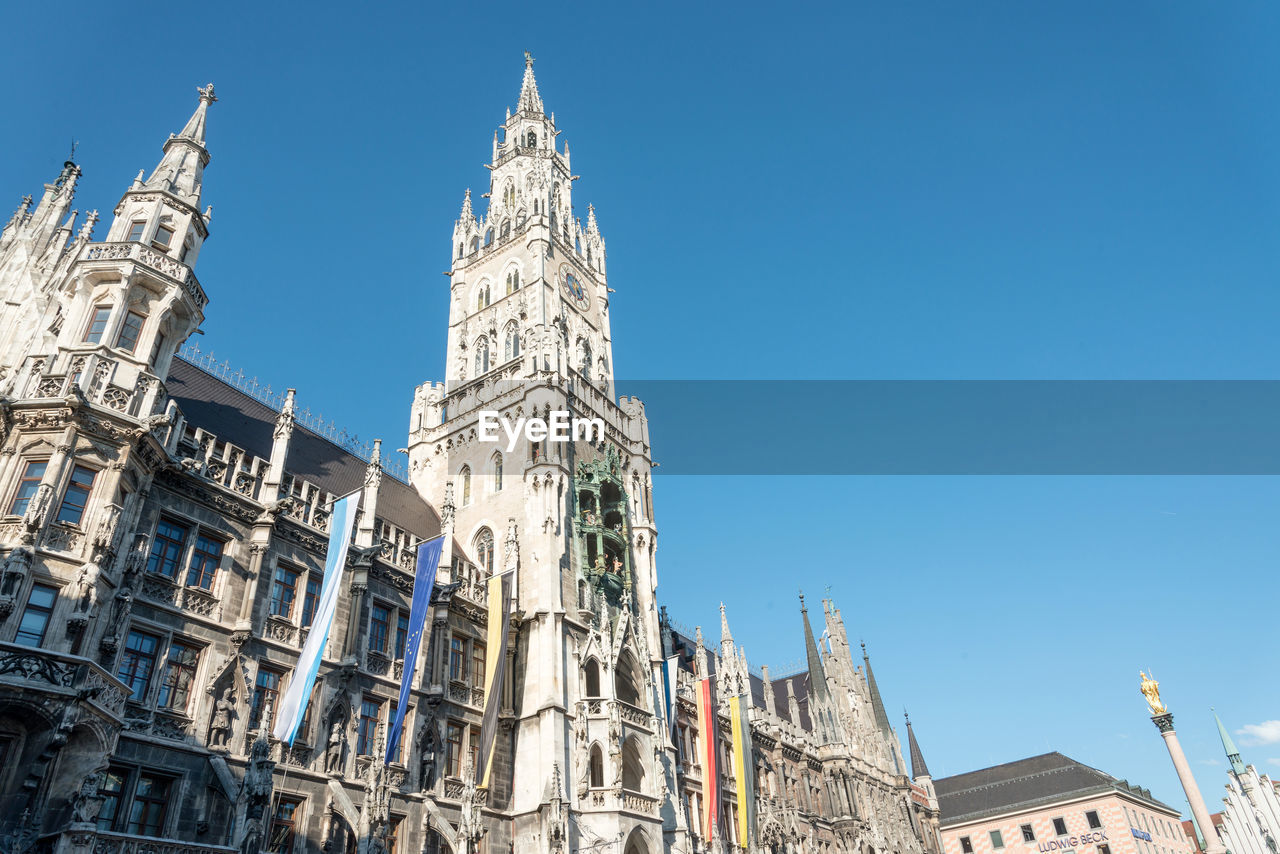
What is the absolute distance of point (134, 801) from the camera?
21406mm

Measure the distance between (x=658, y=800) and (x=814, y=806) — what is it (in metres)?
23.3

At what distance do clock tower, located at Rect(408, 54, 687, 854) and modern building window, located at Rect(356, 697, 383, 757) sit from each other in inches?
207

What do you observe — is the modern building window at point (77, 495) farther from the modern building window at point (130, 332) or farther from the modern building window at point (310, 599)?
the modern building window at point (310, 599)

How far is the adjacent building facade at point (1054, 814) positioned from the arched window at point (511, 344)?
64.8 m

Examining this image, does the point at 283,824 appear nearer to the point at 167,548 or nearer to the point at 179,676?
the point at 179,676

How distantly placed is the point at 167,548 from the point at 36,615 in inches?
171

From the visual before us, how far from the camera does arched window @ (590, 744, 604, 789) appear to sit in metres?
33.6

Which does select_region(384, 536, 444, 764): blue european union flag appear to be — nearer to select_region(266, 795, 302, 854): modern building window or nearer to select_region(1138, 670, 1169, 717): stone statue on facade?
select_region(266, 795, 302, 854): modern building window

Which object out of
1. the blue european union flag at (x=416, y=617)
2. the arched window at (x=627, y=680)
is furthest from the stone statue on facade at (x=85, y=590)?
the arched window at (x=627, y=680)

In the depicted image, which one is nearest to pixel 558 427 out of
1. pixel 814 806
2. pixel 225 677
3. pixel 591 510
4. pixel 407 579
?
pixel 591 510

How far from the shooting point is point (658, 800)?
3453 centimetres

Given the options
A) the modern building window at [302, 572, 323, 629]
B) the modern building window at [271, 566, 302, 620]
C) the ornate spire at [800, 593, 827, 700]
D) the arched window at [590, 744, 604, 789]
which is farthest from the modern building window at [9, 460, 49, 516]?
the ornate spire at [800, 593, 827, 700]

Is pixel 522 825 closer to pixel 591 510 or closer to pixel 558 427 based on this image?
pixel 591 510

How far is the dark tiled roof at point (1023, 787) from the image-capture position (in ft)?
257
